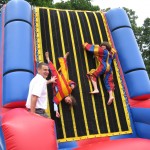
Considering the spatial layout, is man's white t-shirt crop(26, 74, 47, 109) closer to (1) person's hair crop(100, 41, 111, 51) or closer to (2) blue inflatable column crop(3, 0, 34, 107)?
(2) blue inflatable column crop(3, 0, 34, 107)

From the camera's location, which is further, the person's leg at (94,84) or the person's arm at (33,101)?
the person's leg at (94,84)

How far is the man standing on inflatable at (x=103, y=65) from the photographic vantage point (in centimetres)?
330

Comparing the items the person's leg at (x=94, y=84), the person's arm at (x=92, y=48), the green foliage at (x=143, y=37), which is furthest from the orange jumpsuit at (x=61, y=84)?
the green foliage at (x=143, y=37)

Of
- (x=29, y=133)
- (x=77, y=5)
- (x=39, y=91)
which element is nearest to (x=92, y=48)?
(x=39, y=91)

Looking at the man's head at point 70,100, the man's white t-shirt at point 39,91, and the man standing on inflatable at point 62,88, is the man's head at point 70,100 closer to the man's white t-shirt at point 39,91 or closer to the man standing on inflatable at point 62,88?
the man standing on inflatable at point 62,88

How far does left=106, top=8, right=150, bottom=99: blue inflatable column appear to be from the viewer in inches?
130

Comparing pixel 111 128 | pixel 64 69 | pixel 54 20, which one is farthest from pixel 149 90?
pixel 54 20

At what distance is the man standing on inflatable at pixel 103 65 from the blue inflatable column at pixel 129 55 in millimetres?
176

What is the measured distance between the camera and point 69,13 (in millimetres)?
3900

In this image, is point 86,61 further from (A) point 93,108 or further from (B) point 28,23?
(B) point 28,23

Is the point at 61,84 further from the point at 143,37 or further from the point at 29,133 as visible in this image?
the point at 143,37

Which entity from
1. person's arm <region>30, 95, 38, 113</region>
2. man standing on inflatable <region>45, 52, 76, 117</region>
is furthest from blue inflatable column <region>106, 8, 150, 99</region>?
person's arm <region>30, 95, 38, 113</region>

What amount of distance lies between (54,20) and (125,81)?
1.21m

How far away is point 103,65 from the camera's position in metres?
3.38
